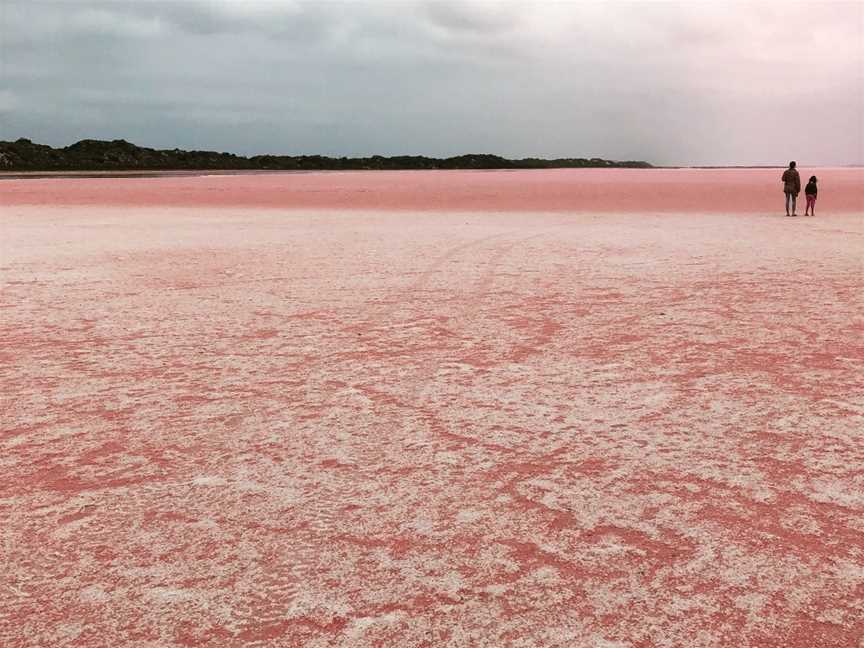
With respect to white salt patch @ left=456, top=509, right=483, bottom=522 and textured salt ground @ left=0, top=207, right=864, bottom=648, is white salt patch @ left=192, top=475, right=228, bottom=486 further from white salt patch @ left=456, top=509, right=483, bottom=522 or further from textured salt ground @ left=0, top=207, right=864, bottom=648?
white salt patch @ left=456, top=509, right=483, bottom=522

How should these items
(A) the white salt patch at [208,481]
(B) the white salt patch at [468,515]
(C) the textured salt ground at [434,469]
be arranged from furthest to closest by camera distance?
(A) the white salt patch at [208,481], (B) the white salt patch at [468,515], (C) the textured salt ground at [434,469]

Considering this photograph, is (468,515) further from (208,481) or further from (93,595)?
(93,595)

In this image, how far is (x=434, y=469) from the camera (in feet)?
12.9

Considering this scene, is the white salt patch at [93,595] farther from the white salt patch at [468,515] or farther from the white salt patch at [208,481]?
the white salt patch at [468,515]

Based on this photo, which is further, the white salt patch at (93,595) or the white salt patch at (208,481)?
the white salt patch at (208,481)

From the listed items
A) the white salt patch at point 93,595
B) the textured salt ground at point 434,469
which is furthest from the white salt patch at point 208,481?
the white salt patch at point 93,595

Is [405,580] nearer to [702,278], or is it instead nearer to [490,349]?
[490,349]

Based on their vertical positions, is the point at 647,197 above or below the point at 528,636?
above

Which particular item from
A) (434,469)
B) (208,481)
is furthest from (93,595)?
(434,469)

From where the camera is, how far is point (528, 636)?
2.56 m

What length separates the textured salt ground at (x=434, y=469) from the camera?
8.89 feet

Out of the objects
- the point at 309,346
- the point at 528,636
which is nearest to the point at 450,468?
the point at 528,636

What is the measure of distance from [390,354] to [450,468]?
2425 mm

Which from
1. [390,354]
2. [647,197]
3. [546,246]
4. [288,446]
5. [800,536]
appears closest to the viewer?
[800,536]
